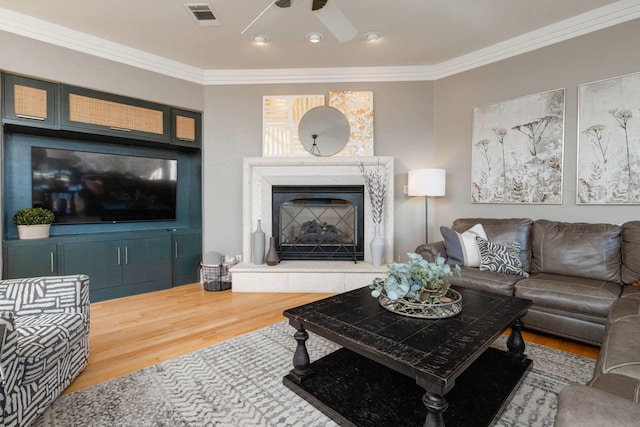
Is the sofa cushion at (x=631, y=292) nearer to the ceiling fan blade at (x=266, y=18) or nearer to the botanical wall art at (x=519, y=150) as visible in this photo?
the botanical wall art at (x=519, y=150)

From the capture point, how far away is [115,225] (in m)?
3.75

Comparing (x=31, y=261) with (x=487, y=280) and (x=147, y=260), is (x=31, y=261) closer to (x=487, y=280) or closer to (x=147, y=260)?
(x=147, y=260)

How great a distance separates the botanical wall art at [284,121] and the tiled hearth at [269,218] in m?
0.19

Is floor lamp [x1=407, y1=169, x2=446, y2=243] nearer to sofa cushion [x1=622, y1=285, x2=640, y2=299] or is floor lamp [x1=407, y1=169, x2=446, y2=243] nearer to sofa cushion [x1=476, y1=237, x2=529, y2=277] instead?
sofa cushion [x1=476, y1=237, x2=529, y2=277]

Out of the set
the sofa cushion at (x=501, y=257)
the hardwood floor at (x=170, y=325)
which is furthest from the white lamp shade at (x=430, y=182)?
the hardwood floor at (x=170, y=325)

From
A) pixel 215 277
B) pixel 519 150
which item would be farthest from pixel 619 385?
pixel 215 277

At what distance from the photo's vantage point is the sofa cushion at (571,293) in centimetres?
208

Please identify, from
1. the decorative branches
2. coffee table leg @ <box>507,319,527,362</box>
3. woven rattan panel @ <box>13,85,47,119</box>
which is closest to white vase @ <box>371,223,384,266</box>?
the decorative branches

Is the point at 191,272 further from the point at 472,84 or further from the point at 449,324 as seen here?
the point at 472,84

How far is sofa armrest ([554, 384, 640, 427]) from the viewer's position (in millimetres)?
688

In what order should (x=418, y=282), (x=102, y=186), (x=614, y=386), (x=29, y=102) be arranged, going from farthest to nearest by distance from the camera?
(x=102, y=186), (x=29, y=102), (x=418, y=282), (x=614, y=386)

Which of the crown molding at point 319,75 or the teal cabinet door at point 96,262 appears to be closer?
the teal cabinet door at point 96,262

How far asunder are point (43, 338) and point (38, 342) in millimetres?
39

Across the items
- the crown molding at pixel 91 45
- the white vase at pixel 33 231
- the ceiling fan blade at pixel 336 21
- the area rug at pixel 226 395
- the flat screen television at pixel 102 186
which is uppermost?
the crown molding at pixel 91 45
